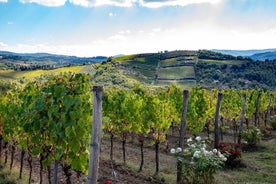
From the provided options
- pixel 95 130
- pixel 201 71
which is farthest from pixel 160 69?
pixel 95 130

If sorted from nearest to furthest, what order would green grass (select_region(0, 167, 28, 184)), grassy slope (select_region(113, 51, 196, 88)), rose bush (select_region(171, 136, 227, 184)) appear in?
rose bush (select_region(171, 136, 227, 184)) < green grass (select_region(0, 167, 28, 184)) < grassy slope (select_region(113, 51, 196, 88))

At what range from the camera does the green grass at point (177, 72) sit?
4375 inches

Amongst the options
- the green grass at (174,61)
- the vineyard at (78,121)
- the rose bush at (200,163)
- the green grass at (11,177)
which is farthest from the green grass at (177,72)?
the rose bush at (200,163)

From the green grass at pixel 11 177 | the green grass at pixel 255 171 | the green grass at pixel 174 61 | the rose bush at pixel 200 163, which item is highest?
the green grass at pixel 174 61

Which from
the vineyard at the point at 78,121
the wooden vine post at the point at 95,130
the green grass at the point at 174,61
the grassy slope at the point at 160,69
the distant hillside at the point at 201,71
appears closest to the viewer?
the wooden vine post at the point at 95,130

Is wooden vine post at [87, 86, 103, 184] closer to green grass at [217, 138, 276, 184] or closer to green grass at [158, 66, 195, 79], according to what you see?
green grass at [217, 138, 276, 184]

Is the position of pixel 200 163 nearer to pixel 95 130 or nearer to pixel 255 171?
pixel 95 130

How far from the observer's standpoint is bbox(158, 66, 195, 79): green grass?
11112cm

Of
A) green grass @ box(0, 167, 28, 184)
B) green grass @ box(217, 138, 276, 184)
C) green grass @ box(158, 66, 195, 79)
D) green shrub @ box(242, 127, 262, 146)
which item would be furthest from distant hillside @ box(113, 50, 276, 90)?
green grass @ box(0, 167, 28, 184)

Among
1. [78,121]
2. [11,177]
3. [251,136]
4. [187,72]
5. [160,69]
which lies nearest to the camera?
[78,121]

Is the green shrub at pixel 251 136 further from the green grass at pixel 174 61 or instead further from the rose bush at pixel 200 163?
the green grass at pixel 174 61

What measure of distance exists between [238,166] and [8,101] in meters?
11.2

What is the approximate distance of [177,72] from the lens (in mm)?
115062

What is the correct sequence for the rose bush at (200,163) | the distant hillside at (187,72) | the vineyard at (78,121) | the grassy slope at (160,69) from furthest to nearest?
the grassy slope at (160,69) → the distant hillside at (187,72) → the rose bush at (200,163) → the vineyard at (78,121)
